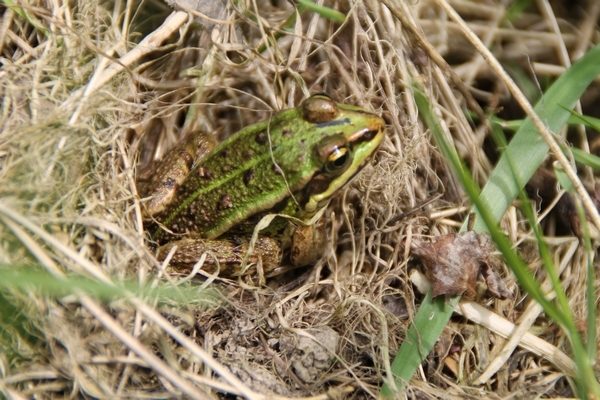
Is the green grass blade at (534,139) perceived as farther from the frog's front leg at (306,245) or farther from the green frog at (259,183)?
the frog's front leg at (306,245)

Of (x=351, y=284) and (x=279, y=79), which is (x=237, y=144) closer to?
(x=279, y=79)

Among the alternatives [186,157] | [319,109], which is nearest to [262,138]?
[319,109]

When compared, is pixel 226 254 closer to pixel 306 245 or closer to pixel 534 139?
pixel 306 245

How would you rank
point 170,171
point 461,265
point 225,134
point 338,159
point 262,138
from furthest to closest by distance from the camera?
point 225,134 < point 170,171 < point 262,138 < point 338,159 < point 461,265

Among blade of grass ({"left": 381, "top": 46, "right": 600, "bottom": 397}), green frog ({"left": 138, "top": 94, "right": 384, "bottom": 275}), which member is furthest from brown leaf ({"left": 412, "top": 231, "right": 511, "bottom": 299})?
green frog ({"left": 138, "top": 94, "right": 384, "bottom": 275})

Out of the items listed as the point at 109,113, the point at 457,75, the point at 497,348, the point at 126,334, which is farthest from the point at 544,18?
the point at 126,334

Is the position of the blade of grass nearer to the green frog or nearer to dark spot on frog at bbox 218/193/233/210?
the green frog
